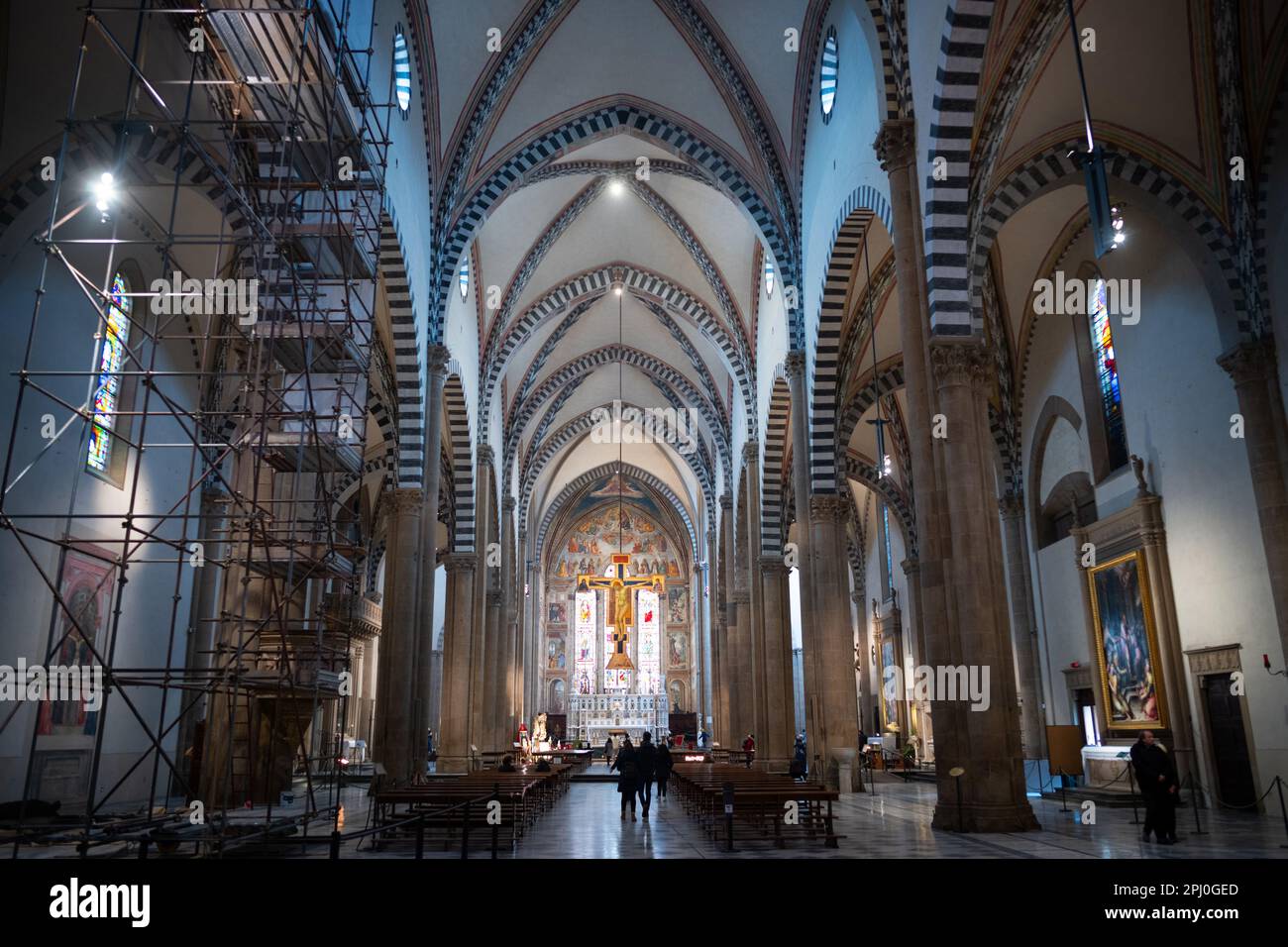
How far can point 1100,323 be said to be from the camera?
16703 millimetres

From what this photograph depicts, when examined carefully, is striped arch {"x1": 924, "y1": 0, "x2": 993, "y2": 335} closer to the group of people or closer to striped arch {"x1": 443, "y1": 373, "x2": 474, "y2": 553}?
the group of people

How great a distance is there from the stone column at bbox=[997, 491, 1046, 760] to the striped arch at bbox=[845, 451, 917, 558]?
5874 millimetres

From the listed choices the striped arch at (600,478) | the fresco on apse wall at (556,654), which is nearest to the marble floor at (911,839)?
the striped arch at (600,478)

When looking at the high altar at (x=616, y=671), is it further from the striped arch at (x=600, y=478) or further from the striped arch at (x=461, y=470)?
the striped arch at (x=461, y=470)

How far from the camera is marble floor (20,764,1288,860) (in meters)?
8.31

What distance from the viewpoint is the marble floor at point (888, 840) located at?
327 inches

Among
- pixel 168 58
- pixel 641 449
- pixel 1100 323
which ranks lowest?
pixel 1100 323

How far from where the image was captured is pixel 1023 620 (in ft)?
61.7

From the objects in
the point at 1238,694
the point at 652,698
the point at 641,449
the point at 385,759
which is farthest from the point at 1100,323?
the point at 652,698

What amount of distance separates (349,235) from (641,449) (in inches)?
1147

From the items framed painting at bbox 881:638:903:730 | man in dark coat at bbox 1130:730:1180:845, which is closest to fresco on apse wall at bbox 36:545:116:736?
man in dark coat at bbox 1130:730:1180:845

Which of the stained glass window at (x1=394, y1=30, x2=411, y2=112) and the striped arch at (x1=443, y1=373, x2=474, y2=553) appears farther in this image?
the striped arch at (x1=443, y1=373, x2=474, y2=553)
